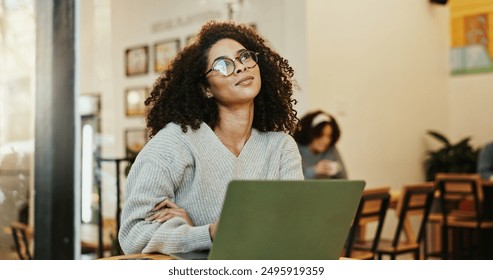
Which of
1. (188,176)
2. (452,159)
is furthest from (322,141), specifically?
(188,176)

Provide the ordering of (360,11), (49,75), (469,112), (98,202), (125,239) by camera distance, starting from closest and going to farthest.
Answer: (125,239)
(49,75)
(98,202)
(360,11)
(469,112)

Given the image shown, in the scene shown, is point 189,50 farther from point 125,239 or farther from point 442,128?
point 442,128

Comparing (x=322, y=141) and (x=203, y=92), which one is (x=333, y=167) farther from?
(x=203, y=92)

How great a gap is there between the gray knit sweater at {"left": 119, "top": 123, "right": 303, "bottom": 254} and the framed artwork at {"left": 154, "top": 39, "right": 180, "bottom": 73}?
4402 millimetres

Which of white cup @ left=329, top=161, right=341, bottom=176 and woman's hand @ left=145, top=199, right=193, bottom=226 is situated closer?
woman's hand @ left=145, top=199, right=193, bottom=226

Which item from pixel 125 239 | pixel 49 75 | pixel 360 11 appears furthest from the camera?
pixel 360 11

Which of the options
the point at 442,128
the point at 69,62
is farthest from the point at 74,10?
the point at 442,128

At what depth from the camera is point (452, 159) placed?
6707 millimetres

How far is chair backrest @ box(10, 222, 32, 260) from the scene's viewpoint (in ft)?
11.3

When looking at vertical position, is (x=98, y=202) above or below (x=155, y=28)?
below

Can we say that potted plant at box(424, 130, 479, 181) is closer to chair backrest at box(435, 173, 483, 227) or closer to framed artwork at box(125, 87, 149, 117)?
chair backrest at box(435, 173, 483, 227)

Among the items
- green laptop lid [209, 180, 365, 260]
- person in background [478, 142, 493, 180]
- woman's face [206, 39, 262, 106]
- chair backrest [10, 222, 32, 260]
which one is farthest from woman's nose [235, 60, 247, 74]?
person in background [478, 142, 493, 180]

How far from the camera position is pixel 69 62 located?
10.8 feet

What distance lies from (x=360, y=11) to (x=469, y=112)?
2289mm
